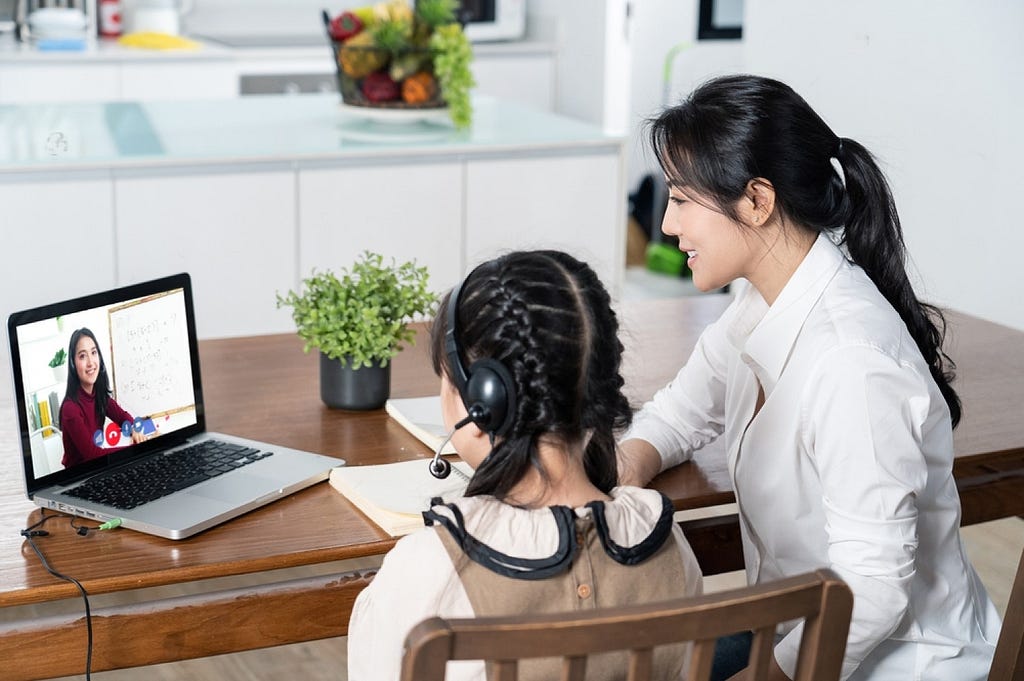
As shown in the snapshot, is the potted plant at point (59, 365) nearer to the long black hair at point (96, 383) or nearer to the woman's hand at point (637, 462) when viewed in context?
the long black hair at point (96, 383)

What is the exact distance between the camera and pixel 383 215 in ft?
11.3

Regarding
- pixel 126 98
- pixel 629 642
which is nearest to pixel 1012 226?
pixel 629 642

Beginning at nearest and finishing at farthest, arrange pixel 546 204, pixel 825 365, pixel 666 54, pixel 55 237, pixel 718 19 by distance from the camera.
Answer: pixel 825 365 → pixel 55 237 → pixel 546 204 → pixel 718 19 → pixel 666 54

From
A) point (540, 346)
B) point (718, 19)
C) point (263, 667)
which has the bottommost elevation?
point (263, 667)

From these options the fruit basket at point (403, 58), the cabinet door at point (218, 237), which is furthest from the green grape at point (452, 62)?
the cabinet door at point (218, 237)

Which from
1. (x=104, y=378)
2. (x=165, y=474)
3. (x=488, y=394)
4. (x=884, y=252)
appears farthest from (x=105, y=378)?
(x=884, y=252)

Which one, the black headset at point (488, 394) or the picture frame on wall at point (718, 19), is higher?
the picture frame on wall at point (718, 19)

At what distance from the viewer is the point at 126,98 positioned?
4.75 meters

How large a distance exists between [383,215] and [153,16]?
7.20ft

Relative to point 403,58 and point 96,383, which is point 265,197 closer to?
point 403,58

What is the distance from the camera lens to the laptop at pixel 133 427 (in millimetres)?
1370

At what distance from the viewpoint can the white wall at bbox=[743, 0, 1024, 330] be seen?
8.73 ft

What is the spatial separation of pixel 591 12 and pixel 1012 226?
2.99m

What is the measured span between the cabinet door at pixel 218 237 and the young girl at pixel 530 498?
2198 mm
